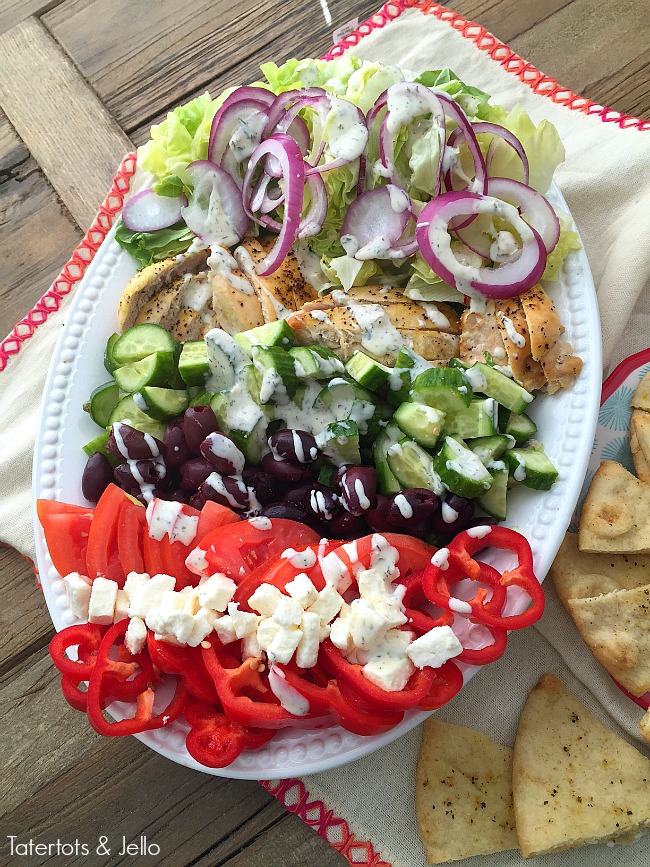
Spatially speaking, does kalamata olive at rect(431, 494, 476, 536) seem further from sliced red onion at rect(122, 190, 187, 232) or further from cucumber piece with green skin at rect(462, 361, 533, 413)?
sliced red onion at rect(122, 190, 187, 232)

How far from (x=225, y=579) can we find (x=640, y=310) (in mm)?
2110

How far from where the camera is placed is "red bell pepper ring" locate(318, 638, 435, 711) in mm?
2277

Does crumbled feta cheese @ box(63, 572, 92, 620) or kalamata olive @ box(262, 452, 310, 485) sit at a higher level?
crumbled feta cheese @ box(63, 572, 92, 620)

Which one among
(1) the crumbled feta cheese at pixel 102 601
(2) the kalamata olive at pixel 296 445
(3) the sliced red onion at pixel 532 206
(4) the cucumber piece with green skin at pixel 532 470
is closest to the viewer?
(1) the crumbled feta cheese at pixel 102 601

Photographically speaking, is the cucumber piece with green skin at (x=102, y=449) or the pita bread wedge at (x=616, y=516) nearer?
the pita bread wedge at (x=616, y=516)

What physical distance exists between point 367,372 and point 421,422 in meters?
0.27

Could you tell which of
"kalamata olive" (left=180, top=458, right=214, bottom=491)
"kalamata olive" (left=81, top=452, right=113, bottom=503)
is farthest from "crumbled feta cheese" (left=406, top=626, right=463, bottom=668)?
"kalamata olive" (left=81, top=452, right=113, bottom=503)

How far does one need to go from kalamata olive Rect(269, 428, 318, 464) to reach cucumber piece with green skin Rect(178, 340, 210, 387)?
16.5 inches

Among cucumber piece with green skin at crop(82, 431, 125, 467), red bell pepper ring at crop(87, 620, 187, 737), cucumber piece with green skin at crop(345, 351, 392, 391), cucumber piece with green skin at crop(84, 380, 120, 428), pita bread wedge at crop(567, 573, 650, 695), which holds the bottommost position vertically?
pita bread wedge at crop(567, 573, 650, 695)

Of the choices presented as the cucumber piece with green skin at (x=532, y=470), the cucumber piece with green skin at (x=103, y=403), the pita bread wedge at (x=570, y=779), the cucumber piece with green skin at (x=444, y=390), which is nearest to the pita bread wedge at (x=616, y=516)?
the cucumber piece with green skin at (x=532, y=470)

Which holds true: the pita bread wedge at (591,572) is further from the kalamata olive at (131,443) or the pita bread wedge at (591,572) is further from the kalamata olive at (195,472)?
the kalamata olive at (131,443)

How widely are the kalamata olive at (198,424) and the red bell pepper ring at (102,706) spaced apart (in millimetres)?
697

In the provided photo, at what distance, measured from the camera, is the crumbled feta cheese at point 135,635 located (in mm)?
2449

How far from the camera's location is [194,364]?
9.57 feet
